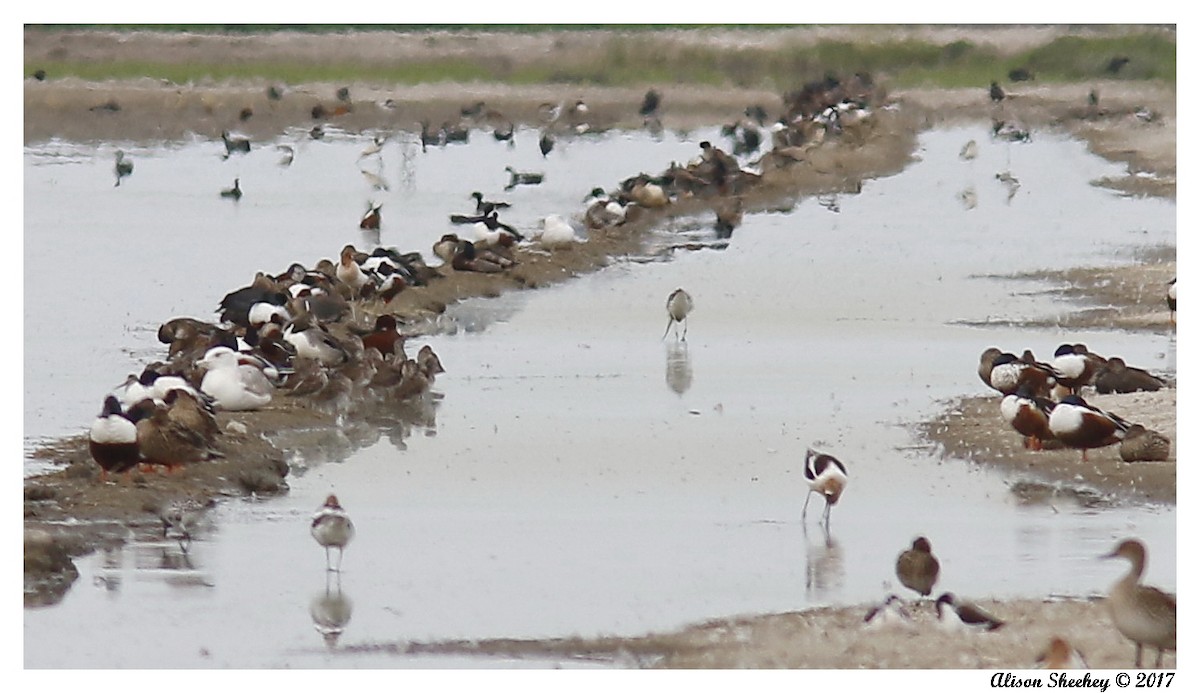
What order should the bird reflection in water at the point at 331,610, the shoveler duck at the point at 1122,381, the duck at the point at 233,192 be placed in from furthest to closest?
1. the duck at the point at 233,192
2. the shoveler duck at the point at 1122,381
3. the bird reflection in water at the point at 331,610

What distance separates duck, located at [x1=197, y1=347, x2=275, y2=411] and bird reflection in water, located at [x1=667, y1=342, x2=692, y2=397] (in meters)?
3.45

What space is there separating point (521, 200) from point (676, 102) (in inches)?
514

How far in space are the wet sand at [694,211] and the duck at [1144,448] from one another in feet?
0.30

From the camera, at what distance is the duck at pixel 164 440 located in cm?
1127

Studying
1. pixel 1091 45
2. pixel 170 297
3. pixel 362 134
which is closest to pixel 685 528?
pixel 170 297

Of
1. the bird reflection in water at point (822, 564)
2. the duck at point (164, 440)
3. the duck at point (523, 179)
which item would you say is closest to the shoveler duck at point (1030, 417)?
the bird reflection in water at point (822, 564)

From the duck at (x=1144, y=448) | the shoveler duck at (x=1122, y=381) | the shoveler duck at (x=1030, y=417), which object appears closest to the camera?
the duck at (x=1144, y=448)

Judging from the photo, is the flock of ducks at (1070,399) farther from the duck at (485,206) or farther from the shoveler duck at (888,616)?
the duck at (485,206)

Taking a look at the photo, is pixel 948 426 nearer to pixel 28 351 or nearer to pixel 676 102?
pixel 28 351

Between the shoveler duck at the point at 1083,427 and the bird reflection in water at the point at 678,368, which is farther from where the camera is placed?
the bird reflection in water at the point at 678,368

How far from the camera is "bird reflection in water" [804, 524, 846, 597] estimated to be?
9844mm

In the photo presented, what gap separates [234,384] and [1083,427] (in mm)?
5761

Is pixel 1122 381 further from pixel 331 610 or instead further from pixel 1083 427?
pixel 331 610

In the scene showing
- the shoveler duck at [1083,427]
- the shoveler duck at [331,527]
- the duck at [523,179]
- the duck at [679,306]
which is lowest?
the shoveler duck at [331,527]
